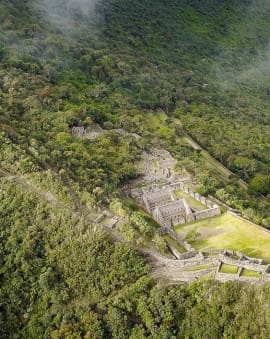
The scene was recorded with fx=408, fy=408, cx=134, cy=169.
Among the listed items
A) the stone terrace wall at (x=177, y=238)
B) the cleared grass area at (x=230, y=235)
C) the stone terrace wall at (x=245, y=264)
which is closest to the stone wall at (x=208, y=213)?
the cleared grass area at (x=230, y=235)

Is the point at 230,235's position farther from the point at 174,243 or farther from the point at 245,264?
the point at 245,264

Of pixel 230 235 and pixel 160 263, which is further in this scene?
pixel 230 235

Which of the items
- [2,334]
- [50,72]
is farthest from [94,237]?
[50,72]

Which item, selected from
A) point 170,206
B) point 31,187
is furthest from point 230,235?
point 31,187

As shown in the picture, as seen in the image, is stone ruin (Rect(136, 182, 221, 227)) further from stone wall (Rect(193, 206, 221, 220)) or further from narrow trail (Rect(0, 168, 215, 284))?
narrow trail (Rect(0, 168, 215, 284))

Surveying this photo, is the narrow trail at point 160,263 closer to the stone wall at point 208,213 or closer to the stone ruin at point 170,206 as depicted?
the stone ruin at point 170,206

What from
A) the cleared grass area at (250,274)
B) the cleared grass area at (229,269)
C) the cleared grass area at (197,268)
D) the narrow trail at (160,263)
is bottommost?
the narrow trail at (160,263)
